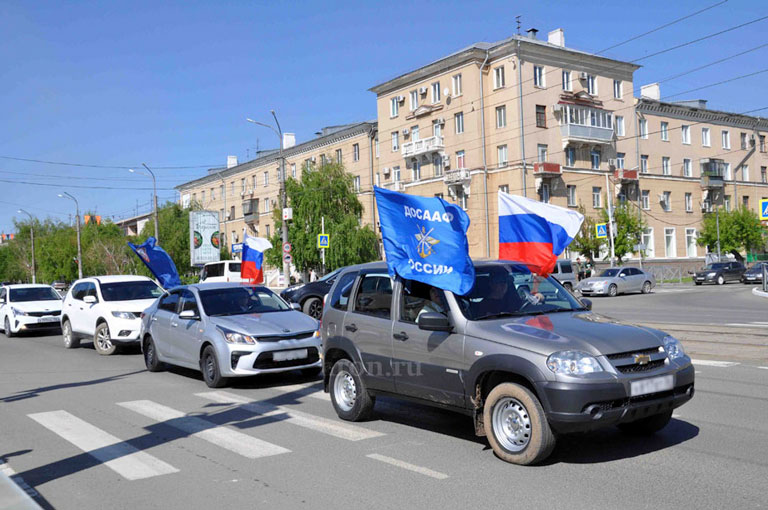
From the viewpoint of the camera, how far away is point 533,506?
4.90 metres

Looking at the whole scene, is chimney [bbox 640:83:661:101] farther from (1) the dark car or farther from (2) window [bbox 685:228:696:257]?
(1) the dark car

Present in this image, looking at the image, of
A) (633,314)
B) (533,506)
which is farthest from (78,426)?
(633,314)

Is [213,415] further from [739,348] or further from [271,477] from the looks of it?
[739,348]

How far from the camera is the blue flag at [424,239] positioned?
6777mm

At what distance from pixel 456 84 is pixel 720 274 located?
22.1 meters

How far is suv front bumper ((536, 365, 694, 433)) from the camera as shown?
546 centimetres

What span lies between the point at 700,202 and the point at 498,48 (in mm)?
25206

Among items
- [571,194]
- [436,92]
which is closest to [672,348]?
[571,194]

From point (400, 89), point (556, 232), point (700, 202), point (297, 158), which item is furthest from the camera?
point (297, 158)

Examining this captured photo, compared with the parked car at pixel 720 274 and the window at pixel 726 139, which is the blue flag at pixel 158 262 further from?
the window at pixel 726 139

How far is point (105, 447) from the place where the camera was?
279 inches

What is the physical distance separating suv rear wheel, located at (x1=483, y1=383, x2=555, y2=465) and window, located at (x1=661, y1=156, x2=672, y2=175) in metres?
57.0

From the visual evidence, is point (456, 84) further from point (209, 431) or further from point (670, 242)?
point (209, 431)

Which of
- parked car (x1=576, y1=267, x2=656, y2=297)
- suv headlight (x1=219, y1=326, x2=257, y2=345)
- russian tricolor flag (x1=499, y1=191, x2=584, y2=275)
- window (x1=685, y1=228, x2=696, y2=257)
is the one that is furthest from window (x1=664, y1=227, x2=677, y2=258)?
suv headlight (x1=219, y1=326, x2=257, y2=345)
